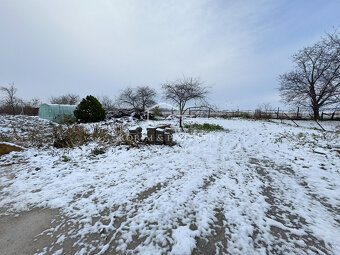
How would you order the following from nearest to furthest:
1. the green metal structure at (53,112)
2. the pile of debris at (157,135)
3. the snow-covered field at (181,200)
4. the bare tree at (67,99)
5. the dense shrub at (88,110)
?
the snow-covered field at (181,200), the pile of debris at (157,135), the dense shrub at (88,110), the green metal structure at (53,112), the bare tree at (67,99)

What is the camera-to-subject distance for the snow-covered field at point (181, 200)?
1577mm

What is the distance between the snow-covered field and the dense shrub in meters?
8.19

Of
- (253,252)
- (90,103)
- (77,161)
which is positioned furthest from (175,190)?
(90,103)

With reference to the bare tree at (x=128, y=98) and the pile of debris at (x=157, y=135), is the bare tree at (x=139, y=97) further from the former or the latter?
the pile of debris at (x=157, y=135)

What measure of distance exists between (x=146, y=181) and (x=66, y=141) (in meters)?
4.10

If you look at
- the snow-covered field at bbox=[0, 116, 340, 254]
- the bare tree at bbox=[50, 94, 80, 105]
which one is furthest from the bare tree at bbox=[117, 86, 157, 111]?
the snow-covered field at bbox=[0, 116, 340, 254]

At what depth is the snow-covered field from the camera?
1.58 meters

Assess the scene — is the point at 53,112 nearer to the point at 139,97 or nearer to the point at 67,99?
the point at 139,97

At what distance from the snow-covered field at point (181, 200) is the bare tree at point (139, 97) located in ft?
54.3

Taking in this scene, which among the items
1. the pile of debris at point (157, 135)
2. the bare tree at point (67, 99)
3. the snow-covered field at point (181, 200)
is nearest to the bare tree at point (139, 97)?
the bare tree at point (67, 99)

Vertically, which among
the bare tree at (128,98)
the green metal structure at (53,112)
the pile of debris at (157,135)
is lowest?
the pile of debris at (157,135)

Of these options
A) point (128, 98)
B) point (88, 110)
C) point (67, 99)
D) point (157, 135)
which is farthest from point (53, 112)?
point (67, 99)

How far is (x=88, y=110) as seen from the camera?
1166cm

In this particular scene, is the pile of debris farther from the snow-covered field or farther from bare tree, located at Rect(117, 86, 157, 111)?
bare tree, located at Rect(117, 86, 157, 111)
